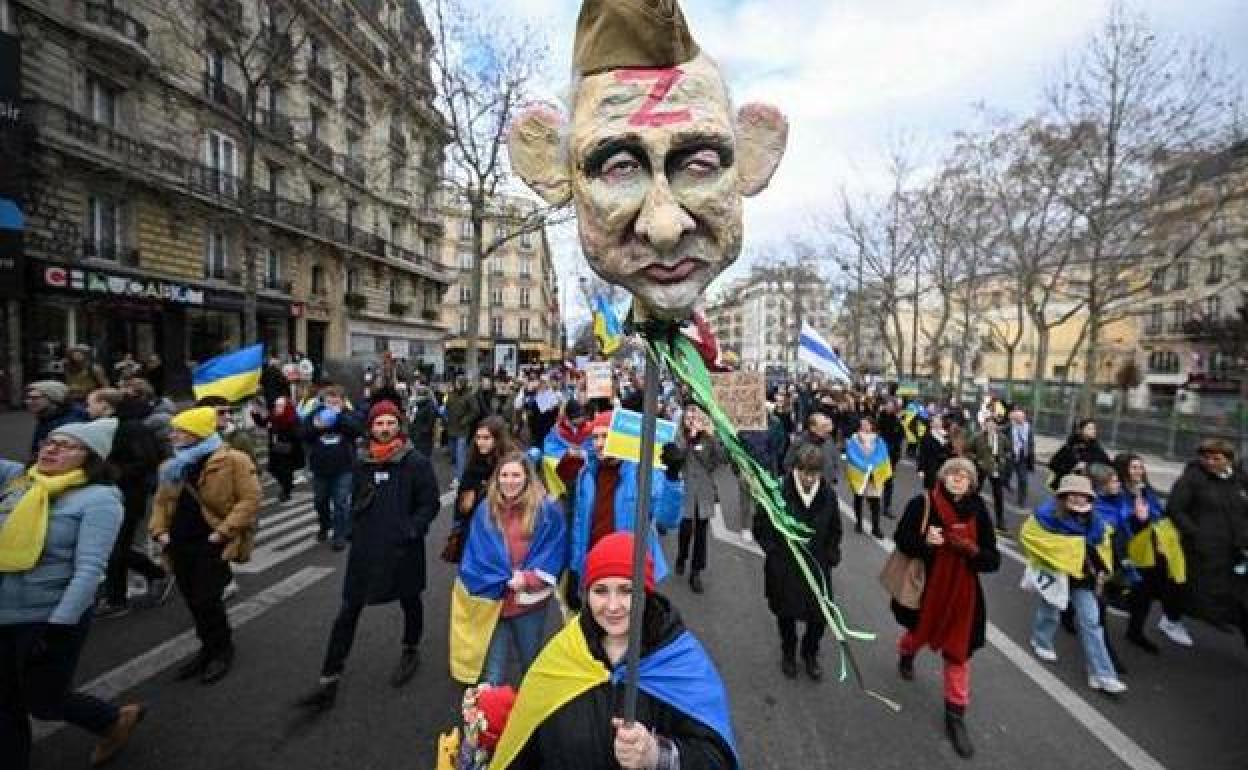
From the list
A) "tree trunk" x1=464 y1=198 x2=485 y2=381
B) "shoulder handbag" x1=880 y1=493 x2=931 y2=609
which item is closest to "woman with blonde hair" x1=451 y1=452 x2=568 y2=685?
"shoulder handbag" x1=880 y1=493 x2=931 y2=609

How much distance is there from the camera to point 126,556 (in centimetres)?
469

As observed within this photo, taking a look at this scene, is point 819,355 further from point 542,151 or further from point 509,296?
point 509,296

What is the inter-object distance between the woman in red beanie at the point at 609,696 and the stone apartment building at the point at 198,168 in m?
13.4

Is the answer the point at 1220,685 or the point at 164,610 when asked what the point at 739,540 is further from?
the point at 164,610

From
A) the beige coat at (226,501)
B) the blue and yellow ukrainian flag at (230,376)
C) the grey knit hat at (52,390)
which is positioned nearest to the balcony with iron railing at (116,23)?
the grey knit hat at (52,390)

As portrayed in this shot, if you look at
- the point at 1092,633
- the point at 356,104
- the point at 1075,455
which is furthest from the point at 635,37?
the point at 356,104

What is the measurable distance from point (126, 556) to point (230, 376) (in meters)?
1.68

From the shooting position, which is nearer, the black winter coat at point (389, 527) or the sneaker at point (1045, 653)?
the black winter coat at point (389, 527)

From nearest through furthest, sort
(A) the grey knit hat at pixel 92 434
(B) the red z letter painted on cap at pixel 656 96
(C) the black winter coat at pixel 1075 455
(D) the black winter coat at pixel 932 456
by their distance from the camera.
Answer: (B) the red z letter painted on cap at pixel 656 96
(A) the grey knit hat at pixel 92 434
(C) the black winter coat at pixel 1075 455
(D) the black winter coat at pixel 932 456

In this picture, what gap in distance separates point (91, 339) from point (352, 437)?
14612 mm

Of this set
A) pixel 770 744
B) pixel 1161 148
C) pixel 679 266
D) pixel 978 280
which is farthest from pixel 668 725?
pixel 978 280

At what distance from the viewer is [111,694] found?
3.50 m

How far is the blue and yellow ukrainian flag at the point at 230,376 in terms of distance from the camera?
16.2ft

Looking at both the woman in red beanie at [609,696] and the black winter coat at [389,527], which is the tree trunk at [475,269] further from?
the woman in red beanie at [609,696]
